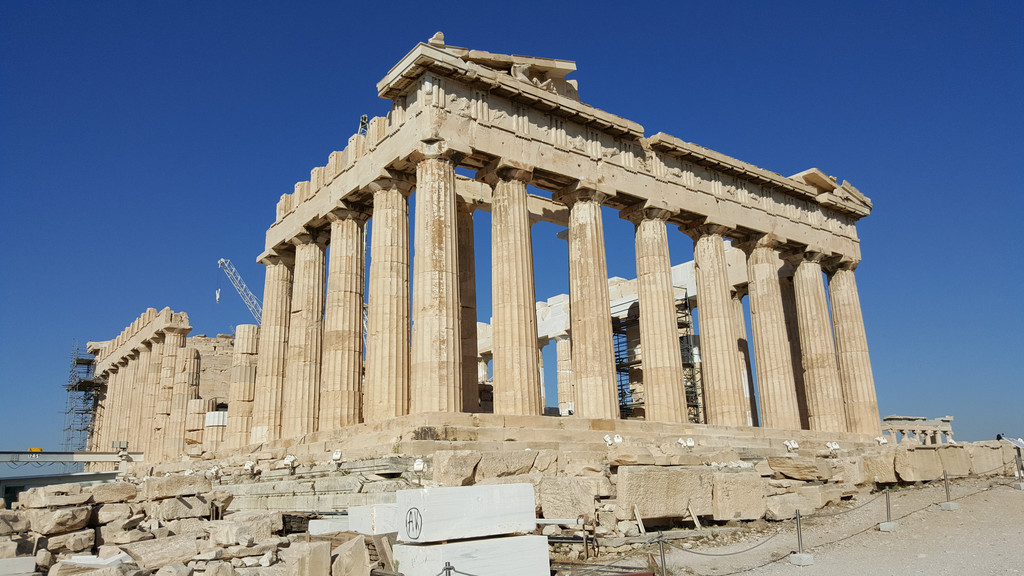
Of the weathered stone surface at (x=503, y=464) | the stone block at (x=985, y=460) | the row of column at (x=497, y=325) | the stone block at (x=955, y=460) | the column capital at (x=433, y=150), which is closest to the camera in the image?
the weathered stone surface at (x=503, y=464)

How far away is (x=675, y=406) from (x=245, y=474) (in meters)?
→ 12.5

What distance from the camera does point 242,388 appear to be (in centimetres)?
2873

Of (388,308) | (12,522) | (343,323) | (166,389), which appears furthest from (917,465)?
(166,389)

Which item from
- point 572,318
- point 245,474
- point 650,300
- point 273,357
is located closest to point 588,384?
point 572,318

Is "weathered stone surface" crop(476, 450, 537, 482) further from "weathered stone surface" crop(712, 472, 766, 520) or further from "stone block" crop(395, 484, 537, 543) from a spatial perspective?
"stone block" crop(395, 484, 537, 543)

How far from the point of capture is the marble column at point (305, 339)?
24875 mm

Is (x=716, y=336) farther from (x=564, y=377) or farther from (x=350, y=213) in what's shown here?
(x=350, y=213)

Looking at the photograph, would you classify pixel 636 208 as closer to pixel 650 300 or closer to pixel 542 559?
pixel 650 300

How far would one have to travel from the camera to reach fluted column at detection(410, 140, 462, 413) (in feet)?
62.7

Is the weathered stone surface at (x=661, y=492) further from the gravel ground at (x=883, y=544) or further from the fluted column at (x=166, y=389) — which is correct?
the fluted column at (x=166, y=389)

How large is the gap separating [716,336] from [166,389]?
27093 mm

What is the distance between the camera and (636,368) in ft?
113

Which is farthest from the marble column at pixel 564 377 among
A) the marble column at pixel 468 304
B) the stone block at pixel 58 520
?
the stone block at pixel 58 520

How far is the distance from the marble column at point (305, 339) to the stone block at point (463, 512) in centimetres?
1672
